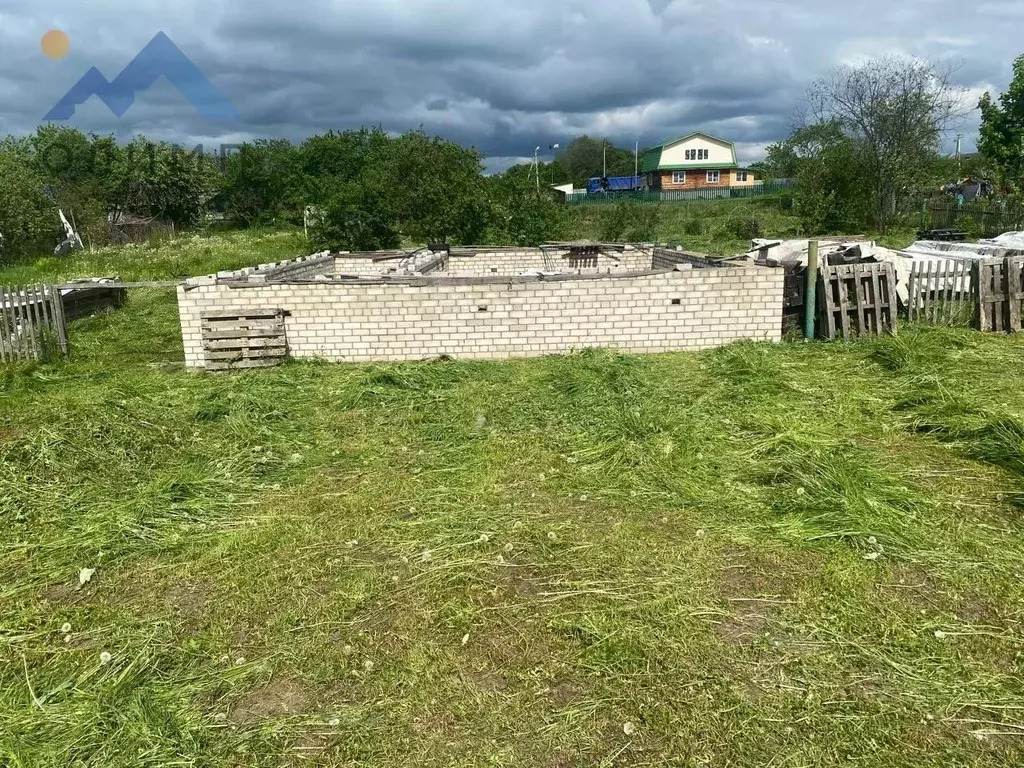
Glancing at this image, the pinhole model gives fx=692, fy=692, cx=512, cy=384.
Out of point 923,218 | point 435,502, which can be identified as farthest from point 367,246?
point 923,218

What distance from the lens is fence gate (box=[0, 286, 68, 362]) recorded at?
34.2 ft

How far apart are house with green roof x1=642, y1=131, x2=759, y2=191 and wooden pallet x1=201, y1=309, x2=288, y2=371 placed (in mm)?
59216

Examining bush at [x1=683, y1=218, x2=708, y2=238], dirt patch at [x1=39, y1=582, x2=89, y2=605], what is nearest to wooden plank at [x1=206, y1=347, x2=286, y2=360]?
dirt patch at [x1=39, y1=582, x2=89, y2=605]

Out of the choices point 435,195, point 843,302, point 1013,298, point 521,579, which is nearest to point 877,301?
point 843,302

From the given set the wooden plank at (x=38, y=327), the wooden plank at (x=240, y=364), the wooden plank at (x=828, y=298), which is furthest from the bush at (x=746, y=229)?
the wooden plank at (x=38, y=327)

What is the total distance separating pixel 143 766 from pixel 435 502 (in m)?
2.72

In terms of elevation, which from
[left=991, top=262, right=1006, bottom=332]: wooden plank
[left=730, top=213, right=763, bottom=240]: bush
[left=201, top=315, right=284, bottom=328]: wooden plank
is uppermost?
[left=730, top=213, right=763, bottom=240]: bush

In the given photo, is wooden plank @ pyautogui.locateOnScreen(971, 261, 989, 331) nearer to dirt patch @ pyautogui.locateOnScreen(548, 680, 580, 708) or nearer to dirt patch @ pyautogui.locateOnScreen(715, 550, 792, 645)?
dirt patch @ pyautogui.locateOnScreen(715, 550, 792, 645)

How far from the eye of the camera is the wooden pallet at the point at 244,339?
32.5 ft

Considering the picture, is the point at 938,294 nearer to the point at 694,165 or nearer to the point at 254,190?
the point at 254,190

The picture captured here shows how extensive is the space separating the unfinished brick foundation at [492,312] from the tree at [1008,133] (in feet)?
65.1

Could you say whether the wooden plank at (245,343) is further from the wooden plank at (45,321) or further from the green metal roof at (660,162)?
the green metal roof at (660,162)

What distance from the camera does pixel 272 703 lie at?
3.27 metres

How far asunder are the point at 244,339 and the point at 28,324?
3499 mm
